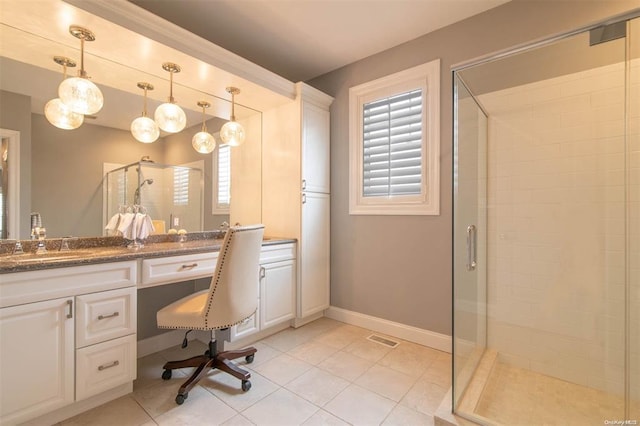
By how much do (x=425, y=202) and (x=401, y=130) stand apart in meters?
0.71

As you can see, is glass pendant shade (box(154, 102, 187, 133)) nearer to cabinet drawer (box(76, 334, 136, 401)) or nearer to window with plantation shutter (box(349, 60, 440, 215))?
cabinet drawer (box(76, 334, 136, 401))

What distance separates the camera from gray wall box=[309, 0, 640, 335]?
2.01m

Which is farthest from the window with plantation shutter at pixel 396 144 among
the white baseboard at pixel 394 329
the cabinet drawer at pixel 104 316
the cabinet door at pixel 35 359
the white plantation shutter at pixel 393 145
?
the cabinet door at pixel 35 359

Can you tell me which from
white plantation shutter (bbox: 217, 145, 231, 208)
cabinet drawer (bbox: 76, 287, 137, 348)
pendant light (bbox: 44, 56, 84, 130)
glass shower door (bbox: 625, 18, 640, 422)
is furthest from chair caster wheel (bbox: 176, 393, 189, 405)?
glass shower door (bbox: 625, 18, 640, 422)

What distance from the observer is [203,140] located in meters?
2.61

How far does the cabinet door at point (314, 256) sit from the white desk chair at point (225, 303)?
0.91 meters

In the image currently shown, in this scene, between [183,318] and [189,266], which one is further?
[189,266]

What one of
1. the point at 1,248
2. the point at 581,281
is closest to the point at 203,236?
the point at 1,248

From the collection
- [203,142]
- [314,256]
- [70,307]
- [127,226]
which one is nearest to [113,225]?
[127,226]

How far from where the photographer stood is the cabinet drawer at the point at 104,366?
147cm

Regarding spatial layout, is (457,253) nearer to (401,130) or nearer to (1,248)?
(401,130)

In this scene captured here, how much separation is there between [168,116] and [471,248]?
2.38m

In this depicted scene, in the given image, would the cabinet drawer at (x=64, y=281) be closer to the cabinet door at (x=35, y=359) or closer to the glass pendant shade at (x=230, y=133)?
the cabinet door at (x=35, y=359)

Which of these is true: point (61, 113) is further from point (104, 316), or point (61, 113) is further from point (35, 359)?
point (35, 359)
